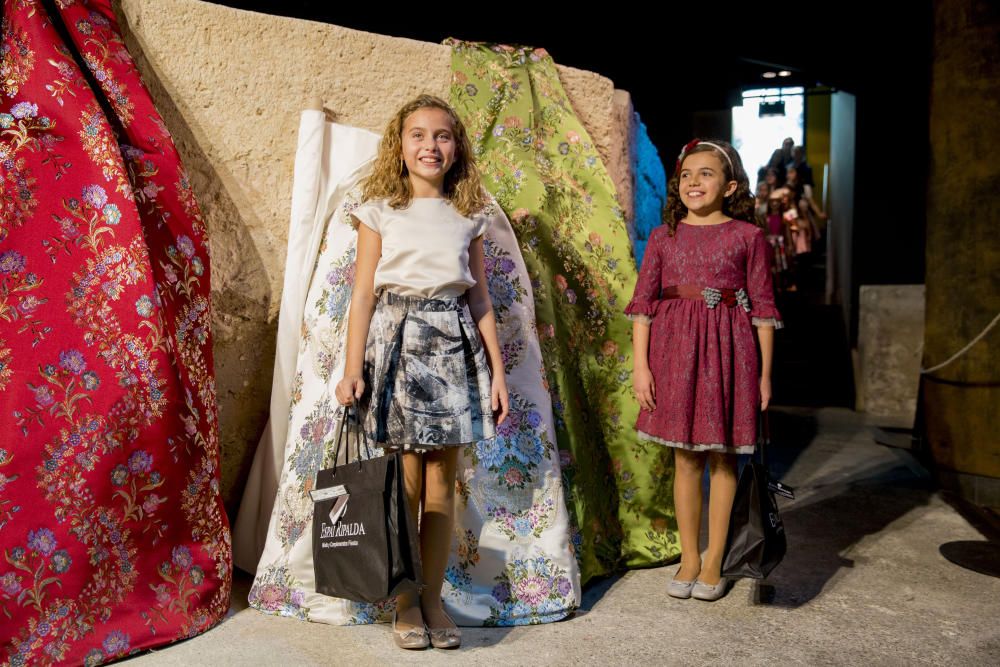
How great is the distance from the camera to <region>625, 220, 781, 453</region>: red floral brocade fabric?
2.56 metres

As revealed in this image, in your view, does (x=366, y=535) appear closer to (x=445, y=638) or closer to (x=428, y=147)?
(x=445, y=638)

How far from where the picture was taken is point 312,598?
2.33 meters

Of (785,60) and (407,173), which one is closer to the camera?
(407,173)

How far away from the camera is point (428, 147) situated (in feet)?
7.22

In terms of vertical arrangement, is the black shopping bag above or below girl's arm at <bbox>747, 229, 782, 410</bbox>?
below

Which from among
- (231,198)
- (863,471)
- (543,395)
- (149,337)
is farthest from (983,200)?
(149,337)

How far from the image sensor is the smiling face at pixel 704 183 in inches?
104

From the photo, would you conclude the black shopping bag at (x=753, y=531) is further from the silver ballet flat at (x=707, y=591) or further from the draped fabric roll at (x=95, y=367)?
the draped fabric roll at (x=95, y=367)

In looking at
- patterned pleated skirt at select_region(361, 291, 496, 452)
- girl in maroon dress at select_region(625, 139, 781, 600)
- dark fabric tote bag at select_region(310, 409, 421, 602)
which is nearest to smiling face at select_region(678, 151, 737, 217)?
girl in maroon dress at select_region(625, 139, 781, 600)

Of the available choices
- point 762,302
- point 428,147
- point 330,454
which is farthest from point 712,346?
point 330,454

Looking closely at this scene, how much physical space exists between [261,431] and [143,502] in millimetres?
575

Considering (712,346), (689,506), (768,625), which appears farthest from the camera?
(689,506)

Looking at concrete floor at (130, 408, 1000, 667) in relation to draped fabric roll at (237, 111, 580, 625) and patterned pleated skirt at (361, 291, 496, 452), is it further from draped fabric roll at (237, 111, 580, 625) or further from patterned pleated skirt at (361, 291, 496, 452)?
patterned pleated skirt at (361, 291, 496, 452)

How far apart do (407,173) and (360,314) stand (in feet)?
1.30
